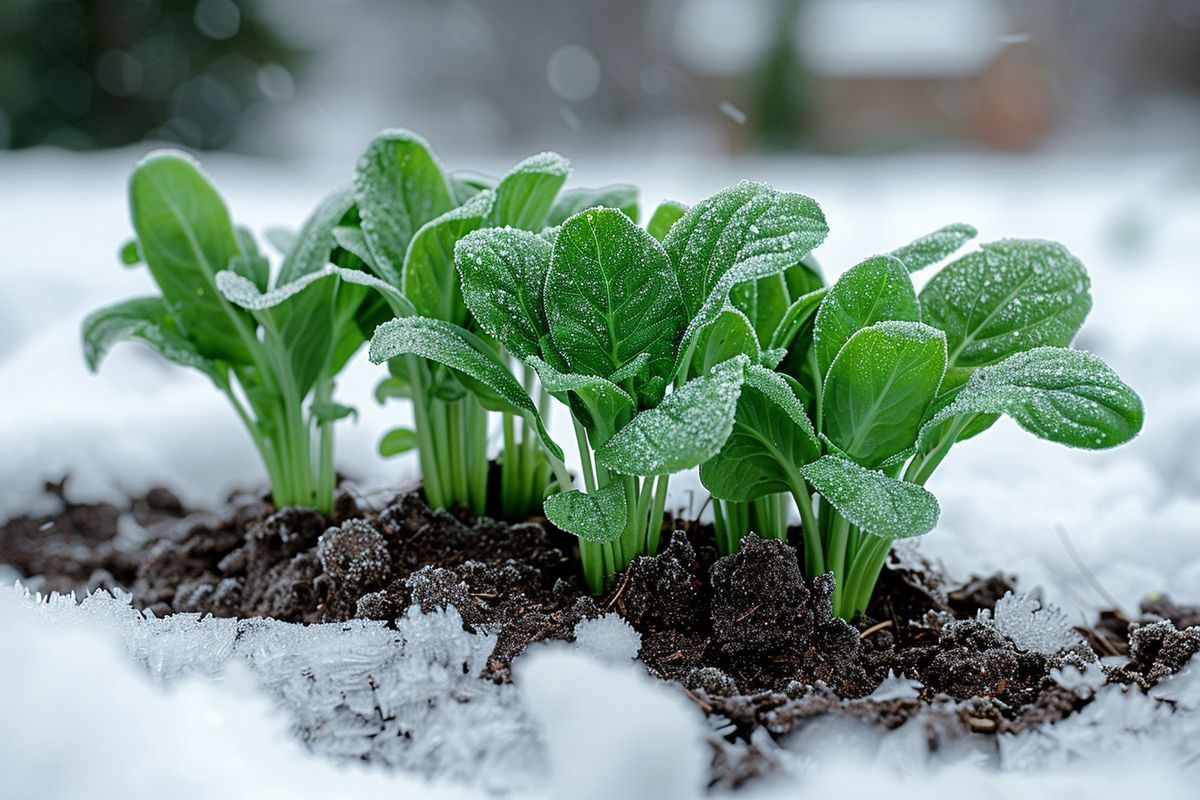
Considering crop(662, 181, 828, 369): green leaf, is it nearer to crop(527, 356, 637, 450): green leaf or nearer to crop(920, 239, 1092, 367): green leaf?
crop(527, 356, 637, 450): green leaf

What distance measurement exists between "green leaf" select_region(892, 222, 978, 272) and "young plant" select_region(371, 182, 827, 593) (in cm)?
14

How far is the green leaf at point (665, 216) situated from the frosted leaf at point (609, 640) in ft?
1.07

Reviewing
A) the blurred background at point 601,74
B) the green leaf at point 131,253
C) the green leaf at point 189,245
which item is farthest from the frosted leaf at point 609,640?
the blurred background at point 601,74

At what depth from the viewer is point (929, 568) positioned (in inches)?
34.4

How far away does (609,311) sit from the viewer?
68 cm

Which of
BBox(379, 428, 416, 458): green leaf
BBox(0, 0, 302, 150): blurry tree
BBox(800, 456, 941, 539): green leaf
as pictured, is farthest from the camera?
BBox(0, 0, 302, 150): blurry tree

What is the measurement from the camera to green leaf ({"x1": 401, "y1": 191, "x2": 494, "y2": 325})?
0.76 meters

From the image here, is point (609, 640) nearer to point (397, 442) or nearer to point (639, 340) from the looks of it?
point (639, 340)

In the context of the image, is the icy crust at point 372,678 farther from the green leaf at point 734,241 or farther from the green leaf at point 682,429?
the green leaf at point 734,241

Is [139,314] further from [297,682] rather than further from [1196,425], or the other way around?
[1196,425]

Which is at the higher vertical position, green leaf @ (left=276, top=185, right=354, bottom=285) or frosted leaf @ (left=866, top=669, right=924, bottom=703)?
green leaf @ (left=276, top=185, right=354, bottom=285)

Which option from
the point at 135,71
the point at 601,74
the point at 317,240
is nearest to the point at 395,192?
the point at 317,240

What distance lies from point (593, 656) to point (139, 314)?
605 millimetres

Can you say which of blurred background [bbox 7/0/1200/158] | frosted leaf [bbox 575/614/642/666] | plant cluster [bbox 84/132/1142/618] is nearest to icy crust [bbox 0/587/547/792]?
frosted leaf [bbox 575/614/642/666]
